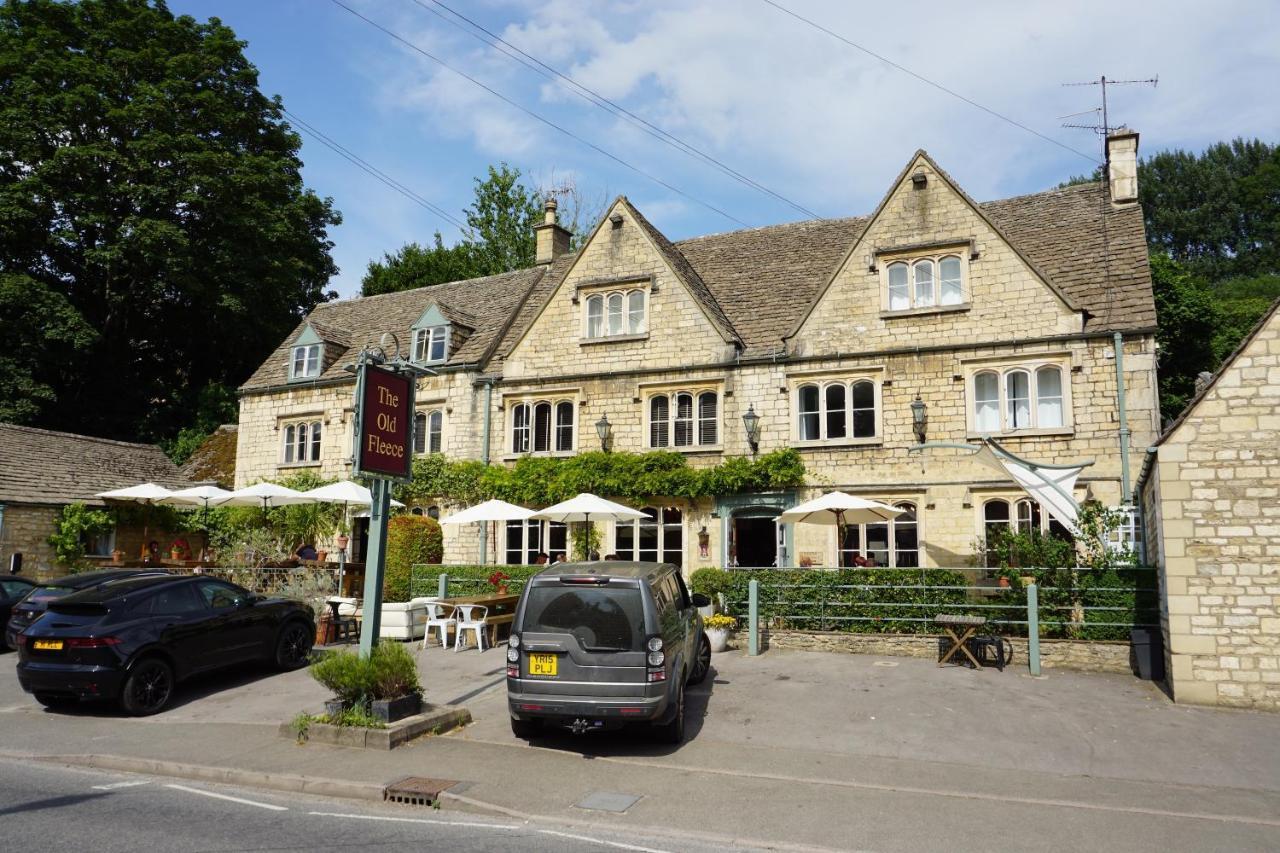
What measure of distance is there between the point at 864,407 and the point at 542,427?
9.15 meters

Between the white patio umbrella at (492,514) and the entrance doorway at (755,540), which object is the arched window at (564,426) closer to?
the white patio umbrella at (492,514)

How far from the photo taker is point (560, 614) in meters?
9.54

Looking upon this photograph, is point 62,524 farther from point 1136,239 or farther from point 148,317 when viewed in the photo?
point 1136,239

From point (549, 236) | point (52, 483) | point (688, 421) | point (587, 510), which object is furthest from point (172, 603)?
point (549, 236)

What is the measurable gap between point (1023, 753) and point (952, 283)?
543 inches

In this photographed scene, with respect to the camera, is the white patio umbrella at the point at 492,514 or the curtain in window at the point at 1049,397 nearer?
the curtain in window at the point at 1049,397

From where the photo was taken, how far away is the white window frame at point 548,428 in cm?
2425

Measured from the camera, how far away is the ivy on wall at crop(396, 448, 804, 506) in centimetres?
2130

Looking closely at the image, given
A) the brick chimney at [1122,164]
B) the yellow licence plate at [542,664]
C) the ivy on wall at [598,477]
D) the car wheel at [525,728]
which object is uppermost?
the brick chimney at [1122,164]

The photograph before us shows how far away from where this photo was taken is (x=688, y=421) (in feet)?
75.6

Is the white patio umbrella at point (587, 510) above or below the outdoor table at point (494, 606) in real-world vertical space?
above

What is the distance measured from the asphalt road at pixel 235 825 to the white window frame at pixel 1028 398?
50.7 feet

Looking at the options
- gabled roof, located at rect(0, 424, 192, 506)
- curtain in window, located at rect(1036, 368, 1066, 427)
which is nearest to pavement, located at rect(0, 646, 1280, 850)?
curtain in window, located at rect(1036, 368, 1066, 427)

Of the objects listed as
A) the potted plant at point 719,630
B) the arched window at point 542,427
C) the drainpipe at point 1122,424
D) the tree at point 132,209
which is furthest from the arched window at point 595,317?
the tree at point 132,209
